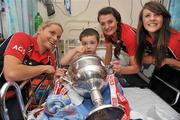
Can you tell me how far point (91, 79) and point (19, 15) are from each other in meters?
1.63

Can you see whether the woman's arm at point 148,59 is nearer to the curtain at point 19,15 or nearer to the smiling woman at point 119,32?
the smiling woman at point 119,32

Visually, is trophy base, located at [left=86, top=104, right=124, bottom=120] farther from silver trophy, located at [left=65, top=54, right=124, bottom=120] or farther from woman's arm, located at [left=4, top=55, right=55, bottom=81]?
woman's arm, located at [left=4, top=55, right=55, bottom=81]

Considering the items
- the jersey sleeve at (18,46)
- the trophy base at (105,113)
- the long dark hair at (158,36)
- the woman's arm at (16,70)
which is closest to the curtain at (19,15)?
the jersey sleeve at (18,46)

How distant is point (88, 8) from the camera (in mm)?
2744

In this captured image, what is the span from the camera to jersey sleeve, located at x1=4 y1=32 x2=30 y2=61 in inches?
51.4

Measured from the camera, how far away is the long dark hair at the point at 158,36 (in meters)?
1.61

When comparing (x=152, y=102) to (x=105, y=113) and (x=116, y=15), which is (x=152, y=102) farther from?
(x=105, y=113)

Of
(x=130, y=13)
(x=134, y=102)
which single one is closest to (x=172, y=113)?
(x=134, y=102)

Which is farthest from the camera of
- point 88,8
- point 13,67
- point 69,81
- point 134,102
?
point 88,8

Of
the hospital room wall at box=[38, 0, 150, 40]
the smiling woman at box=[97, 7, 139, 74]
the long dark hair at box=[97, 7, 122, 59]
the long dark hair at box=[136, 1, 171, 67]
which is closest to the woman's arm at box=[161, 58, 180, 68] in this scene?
the long dark hair at box=[136, 1, 171, 67]

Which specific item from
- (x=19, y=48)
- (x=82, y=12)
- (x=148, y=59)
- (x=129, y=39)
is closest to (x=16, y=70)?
(x=19, y=48)

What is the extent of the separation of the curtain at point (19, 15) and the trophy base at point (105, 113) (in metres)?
1.73

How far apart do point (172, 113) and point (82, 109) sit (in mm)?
701

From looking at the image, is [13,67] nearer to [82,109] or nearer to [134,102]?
[82,109]
